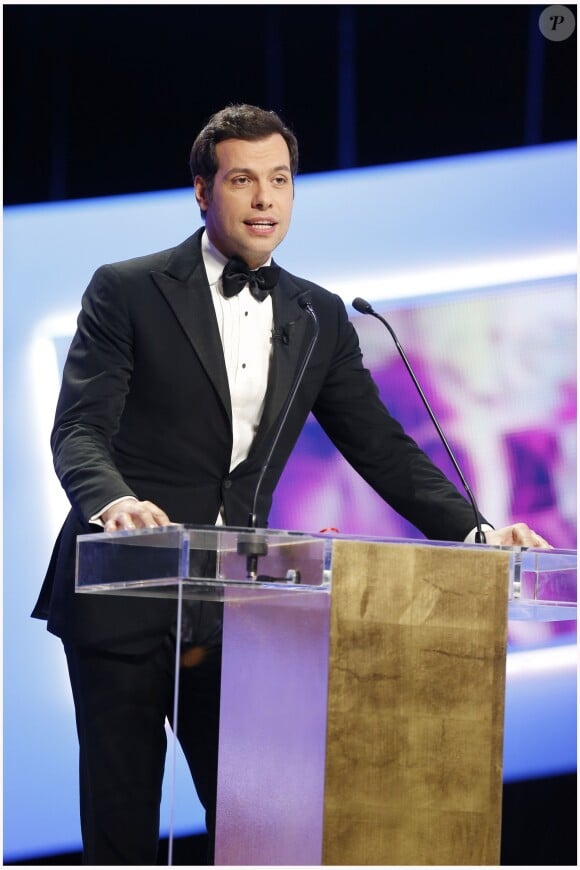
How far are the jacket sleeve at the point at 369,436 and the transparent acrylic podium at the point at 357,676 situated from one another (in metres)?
0.76

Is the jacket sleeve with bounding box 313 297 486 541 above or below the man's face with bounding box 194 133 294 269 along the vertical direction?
below

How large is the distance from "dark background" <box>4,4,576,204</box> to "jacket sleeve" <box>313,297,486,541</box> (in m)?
1.21

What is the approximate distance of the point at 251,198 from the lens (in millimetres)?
2812

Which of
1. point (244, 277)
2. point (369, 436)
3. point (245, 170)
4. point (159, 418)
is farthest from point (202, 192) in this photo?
point (369, 436)

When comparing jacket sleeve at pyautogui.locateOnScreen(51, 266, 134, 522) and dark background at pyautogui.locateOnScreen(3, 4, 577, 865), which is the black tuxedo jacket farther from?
dark background at pyautogui.locateOnScreen(3, 4, 577, 865)

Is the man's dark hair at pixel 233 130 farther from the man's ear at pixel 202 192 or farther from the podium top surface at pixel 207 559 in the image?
the podium top surface at pixel 207 559

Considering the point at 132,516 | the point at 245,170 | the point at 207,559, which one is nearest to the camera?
the point at 207,559

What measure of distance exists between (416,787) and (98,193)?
2498 millimetres

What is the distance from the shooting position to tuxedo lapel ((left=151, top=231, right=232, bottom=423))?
267 cm

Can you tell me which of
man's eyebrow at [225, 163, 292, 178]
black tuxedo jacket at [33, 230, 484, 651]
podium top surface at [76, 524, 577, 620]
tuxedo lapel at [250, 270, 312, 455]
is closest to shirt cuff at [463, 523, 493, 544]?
black tuxedo jacket at [33, 230, 484, 651]

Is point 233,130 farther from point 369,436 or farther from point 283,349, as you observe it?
point 369,436

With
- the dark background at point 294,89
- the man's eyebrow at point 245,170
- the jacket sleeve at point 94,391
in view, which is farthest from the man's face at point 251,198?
the dark background at point 294,89

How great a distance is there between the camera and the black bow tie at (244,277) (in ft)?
9.19

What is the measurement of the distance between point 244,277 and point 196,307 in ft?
0.47
